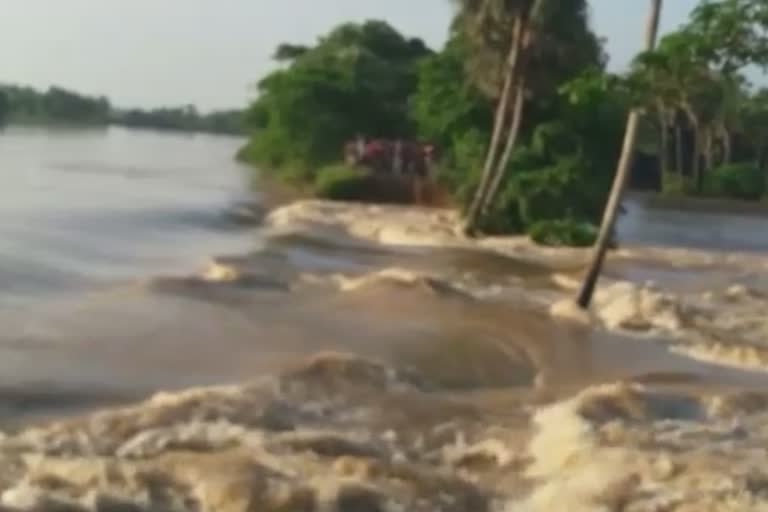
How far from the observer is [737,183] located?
63.9 metres

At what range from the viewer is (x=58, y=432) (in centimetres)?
1059

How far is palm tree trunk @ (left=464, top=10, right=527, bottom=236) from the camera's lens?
32.9 metres

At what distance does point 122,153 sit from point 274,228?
48.8 metres

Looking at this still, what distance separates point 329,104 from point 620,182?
36.4m

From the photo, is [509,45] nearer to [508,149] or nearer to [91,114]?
[508,149]

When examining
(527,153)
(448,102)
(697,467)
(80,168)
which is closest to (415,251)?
(527,153)

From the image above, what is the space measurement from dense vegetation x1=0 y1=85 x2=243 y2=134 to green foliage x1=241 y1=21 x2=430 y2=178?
6247 centimetres

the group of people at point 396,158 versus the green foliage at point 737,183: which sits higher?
the group of people at point 396,158

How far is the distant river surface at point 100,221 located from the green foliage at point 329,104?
277cm

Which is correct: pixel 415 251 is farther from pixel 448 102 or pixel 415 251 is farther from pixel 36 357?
pixel 36 357

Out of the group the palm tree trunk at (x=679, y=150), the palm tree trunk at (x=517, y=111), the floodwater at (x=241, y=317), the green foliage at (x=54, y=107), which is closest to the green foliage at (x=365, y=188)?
the palm tree trunk at (x=517, y=111)

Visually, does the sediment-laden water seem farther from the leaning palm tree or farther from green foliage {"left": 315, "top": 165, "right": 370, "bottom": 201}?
green foliage {"left": 315, "top": 165, "right": 370, "bottom": 201}

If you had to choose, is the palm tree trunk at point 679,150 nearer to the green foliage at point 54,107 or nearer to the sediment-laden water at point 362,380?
the sediment-laden water at point 362,380

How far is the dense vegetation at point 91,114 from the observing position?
480 ft
